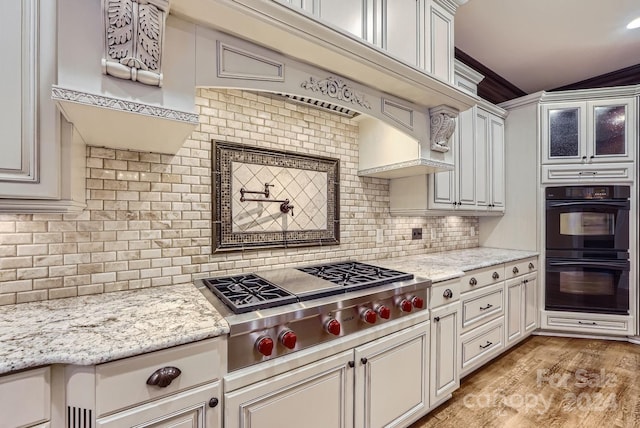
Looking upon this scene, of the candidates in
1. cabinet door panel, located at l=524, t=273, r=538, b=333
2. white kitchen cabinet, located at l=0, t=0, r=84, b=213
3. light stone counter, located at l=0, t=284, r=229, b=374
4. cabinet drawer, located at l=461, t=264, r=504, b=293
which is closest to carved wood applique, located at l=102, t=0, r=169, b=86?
white kitchen cabinet, located at l=0, t=0, r=84, b=213

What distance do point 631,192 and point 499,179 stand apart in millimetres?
1143

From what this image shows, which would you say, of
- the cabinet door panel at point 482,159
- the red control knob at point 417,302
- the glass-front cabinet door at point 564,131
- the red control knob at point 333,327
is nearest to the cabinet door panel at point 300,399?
the red control knob at point 333,327

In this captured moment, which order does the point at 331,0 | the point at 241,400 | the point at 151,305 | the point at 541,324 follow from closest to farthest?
the point at 241,400, the point at 151,305, the point at 331,0, the point at 541,324

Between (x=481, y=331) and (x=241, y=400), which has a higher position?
(x=241, y=400)

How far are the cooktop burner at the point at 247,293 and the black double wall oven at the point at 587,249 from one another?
10.2 ft

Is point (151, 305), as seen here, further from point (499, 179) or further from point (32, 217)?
point (499, 179)

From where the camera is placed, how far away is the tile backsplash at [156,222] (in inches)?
50.1

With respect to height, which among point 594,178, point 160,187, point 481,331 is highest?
point 594,178

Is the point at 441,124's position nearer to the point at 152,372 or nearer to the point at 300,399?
the point at 300,399

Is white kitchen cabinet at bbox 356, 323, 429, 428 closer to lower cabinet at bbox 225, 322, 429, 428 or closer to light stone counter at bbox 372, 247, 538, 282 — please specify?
lower cabinet at bbox 225, 322, 429, 428

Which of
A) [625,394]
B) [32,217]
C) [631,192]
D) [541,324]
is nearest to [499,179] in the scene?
[631,192]

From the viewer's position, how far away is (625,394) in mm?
2148

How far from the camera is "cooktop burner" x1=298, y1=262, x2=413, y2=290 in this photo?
160 centimetres

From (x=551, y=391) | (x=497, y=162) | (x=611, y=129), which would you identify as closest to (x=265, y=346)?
(x=551, y=391)
